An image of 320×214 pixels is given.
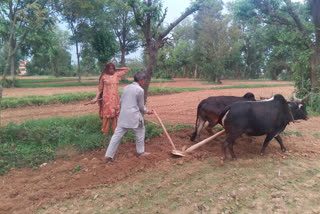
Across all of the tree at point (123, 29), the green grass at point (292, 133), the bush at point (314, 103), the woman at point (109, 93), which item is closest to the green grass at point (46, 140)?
the woman at point (109, 93)

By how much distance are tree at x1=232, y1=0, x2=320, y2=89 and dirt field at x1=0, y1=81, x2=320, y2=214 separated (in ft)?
23.3

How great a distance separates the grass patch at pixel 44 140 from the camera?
18.4 ft

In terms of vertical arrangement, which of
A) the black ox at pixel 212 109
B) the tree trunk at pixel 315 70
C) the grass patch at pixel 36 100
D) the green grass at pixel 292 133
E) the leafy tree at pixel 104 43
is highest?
the leafy tree at pixel 104 43

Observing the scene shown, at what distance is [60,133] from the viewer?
21.4 ft

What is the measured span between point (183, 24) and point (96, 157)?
149ft

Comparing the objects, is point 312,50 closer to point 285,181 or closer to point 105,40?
point 285,181

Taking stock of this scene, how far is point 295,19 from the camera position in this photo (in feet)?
38.5

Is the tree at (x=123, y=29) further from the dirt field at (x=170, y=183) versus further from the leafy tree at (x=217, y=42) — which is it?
the dirt field at (x=170, y=183)

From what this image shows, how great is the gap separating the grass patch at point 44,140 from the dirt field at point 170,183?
0.30 metres

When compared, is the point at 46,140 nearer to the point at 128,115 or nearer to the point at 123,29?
the point at 128,115

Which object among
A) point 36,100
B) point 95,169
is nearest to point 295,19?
point 95,169

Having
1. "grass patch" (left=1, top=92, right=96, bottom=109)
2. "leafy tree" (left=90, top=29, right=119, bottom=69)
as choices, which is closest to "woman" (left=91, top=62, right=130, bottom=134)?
"grass patch" (left=1, top=92, right=96, bottom=109)

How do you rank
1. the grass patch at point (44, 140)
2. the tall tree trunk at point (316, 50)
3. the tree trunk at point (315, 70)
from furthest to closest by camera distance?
the tree trunk at point (315, 70) → the tall tree trunk at point (316, 50) → the grass patch at point (44, 140)

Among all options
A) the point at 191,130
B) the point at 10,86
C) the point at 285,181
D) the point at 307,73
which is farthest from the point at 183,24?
the point at 285,181
